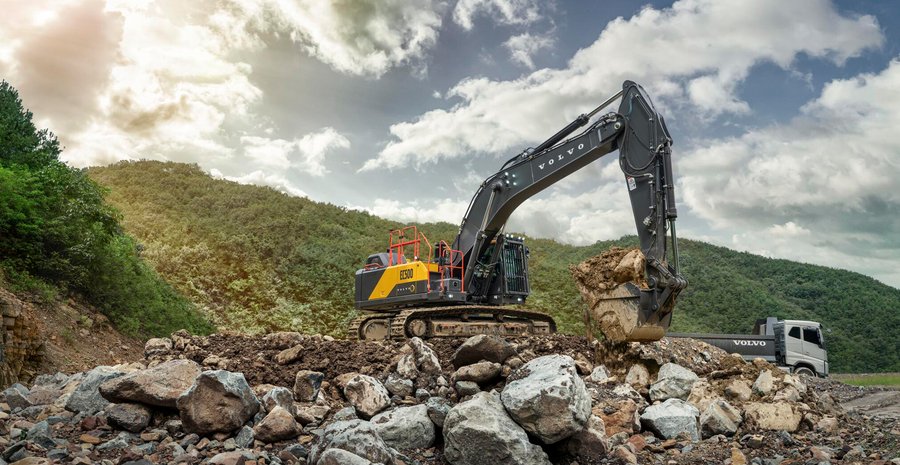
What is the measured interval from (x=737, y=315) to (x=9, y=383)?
96.3ft

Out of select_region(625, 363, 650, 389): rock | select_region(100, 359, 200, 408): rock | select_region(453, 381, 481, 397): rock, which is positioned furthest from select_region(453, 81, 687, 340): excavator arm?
select_region(100, 359, 200, 408): rock

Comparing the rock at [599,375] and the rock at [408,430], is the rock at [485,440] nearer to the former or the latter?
the rock at [408,430]

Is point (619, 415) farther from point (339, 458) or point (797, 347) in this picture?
point (797, 347)

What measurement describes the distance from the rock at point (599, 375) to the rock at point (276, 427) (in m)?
4.30

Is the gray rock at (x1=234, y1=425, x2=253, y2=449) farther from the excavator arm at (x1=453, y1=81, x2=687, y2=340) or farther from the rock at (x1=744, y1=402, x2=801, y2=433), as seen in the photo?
the rock at (x1=744, y1=402, x2=801, y2=433)

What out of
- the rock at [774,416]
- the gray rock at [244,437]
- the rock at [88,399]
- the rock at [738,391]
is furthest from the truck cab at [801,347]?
the rock at [88,399]

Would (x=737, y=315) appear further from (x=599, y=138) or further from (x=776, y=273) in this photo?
(x=599, y=138)

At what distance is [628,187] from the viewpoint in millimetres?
10188

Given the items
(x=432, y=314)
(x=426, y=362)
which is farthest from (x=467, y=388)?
(x=432, y=314)

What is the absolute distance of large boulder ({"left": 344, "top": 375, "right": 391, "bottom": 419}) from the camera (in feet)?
23.2

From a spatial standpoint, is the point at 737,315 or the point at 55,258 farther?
the point at 737,315

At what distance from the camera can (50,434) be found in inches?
225

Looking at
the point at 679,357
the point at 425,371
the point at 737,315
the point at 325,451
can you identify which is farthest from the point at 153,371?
the point at 737,315

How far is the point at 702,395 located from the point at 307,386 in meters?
4.88
